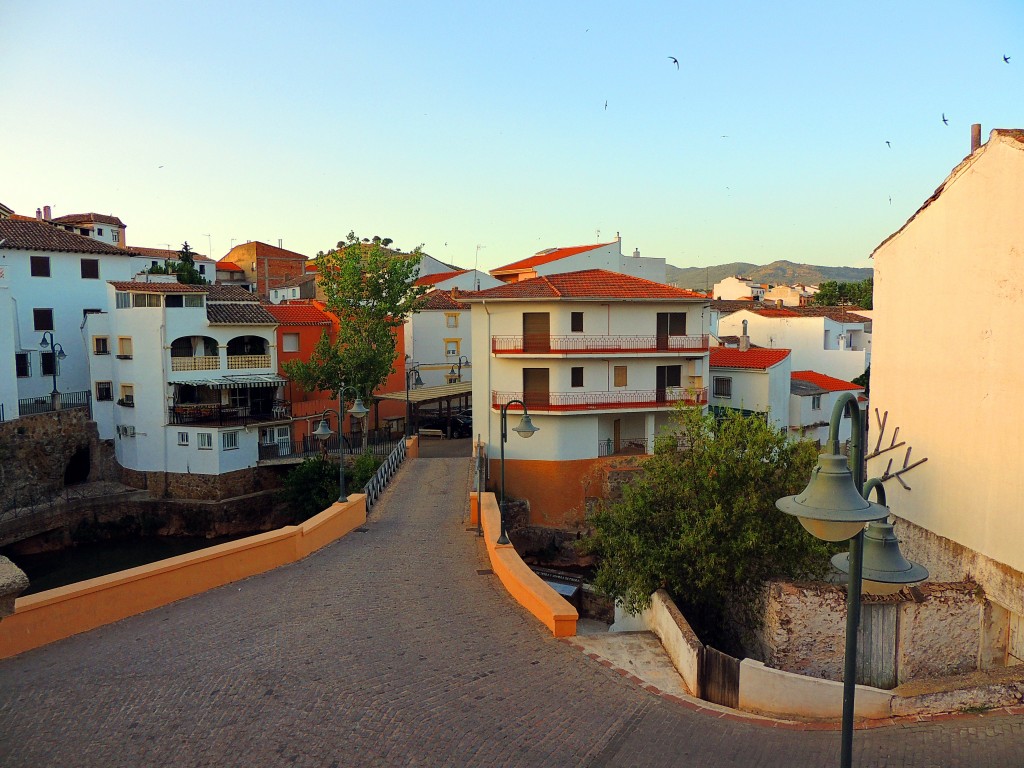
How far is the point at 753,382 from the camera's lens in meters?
35.9

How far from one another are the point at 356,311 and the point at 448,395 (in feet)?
20.6

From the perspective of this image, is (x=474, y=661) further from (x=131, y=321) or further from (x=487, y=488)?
(x=131, y=321)

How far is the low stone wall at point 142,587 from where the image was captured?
10.5 m

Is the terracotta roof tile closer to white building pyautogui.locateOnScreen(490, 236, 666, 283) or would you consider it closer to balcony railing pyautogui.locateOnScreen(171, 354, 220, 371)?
balcony railing pyautogui.locateOnScreen(171, 354, 220, 371)

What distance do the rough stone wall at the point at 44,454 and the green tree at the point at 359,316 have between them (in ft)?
32.7

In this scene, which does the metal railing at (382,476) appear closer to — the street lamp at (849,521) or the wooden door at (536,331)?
the wooden door at (536,331)

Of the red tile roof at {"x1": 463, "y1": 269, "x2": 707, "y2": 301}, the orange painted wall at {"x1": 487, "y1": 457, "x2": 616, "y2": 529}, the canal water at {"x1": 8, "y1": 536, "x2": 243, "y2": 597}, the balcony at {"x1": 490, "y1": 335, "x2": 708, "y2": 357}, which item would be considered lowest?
the canal water at {"x1": 8, "y1": 536, "x2": 243, "y2": 597}

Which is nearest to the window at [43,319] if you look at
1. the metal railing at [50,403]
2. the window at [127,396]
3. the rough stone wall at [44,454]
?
the metal railing at [50,403]

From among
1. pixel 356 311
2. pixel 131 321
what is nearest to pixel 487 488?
pixel 356 311

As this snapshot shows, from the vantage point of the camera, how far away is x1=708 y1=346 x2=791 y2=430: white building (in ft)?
117

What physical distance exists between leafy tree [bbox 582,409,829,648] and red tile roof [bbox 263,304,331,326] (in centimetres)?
2723

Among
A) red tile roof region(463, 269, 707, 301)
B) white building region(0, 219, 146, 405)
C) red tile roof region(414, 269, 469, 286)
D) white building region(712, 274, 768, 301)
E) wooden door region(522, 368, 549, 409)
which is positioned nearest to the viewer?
red tile roof region(463, 269, 707, 301)

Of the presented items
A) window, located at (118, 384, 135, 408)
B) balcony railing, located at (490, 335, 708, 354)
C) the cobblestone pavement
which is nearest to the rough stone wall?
A: window, located at (118, 384, 135, 408)

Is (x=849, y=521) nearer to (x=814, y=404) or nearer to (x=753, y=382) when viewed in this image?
(x=753, y=382)
